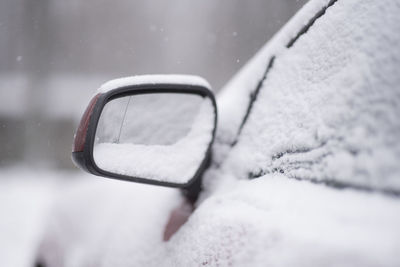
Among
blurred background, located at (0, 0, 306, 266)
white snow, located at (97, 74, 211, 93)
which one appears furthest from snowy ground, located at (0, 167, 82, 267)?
white snow, located at (97, 74, 211, 93)

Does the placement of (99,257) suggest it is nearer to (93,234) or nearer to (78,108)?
(93,234)

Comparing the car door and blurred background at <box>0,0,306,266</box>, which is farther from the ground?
the car door

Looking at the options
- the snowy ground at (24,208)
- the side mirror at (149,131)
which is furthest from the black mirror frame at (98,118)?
the snowy ground at (24,208)

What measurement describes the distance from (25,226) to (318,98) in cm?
533

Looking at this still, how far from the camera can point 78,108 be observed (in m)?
14.2

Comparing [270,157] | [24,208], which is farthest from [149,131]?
[24,208]

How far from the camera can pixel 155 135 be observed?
146 centimetres

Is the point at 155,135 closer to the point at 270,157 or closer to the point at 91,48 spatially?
the point at 270,157

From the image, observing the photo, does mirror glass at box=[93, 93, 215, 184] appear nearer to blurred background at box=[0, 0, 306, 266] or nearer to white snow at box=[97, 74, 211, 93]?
white snow at box=[97, 74, 211, 93]

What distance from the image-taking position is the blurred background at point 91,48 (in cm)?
1398

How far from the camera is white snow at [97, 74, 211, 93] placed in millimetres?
1328

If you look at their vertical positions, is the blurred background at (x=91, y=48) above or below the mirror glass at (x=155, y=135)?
below

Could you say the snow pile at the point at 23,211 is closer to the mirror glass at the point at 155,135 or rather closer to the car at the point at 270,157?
the car at the point at 270,157

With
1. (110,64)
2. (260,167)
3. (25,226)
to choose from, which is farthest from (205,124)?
(110,64)
